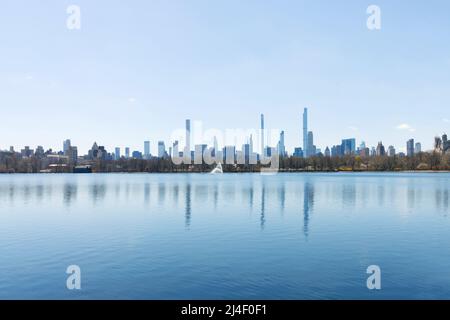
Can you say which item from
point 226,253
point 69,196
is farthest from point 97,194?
point 226,253

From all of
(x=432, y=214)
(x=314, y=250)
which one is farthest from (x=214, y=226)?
(x=432, y=214)

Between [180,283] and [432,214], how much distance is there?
1394 inches

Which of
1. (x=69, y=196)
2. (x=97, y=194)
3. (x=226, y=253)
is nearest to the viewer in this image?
(x=226, y=253)

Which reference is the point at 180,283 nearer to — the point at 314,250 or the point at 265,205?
the point at 314,250

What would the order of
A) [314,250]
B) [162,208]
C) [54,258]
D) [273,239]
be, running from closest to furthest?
[54,258], [314,250], [273,239], [162,208]

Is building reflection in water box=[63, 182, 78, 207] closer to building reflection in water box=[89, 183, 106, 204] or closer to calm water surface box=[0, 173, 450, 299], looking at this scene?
building reflection in water box=[89, 183, 106, 204]

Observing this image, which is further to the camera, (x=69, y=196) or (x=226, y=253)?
(x=69, y=196)

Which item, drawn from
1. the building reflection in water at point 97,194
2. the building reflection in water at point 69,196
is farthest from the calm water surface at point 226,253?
the building reflection in water at point 97,194

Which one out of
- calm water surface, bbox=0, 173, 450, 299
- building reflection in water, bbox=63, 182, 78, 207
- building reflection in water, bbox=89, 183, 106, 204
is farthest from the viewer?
building reflection in water, bbox=89, 183, 106, 204

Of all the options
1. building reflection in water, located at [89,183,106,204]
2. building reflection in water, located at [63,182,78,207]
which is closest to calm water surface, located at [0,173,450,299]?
building reflection in water, located at [63,182,78,207]

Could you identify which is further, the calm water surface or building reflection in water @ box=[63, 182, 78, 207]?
building reflection in water @ box=[63, 182, 78, 207]

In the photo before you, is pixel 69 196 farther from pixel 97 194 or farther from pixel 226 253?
pixel 226 253

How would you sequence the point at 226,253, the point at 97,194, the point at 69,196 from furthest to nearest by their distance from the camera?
the point at 97,194
the point at 69,196
the point at 226,253

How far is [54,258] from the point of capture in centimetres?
2334
